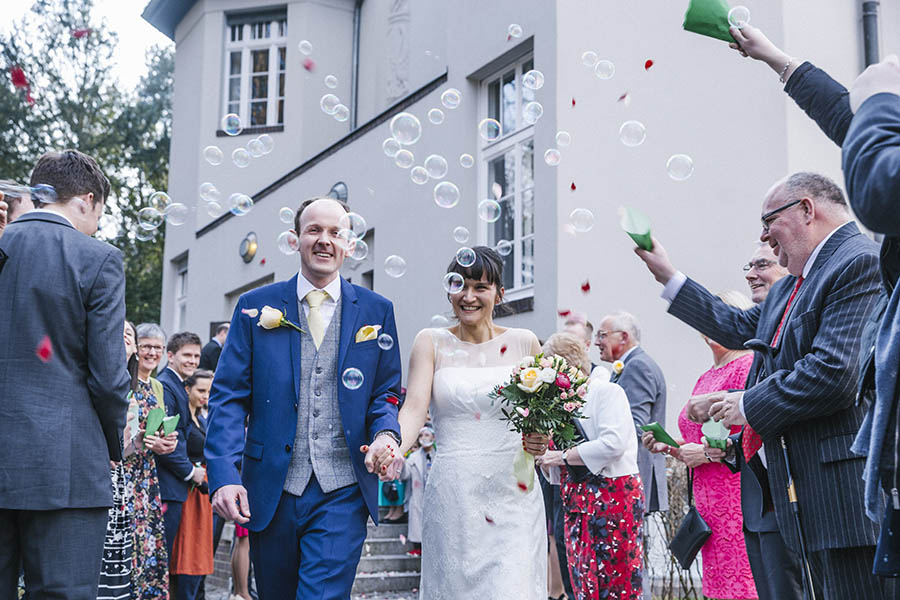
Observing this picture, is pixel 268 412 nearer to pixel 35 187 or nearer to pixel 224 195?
pixel 35 187

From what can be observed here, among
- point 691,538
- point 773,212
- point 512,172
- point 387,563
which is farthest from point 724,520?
point 512,172

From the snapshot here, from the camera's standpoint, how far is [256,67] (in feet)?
71.4

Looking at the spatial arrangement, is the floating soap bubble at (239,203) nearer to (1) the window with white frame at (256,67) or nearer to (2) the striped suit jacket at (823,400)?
(2) the striped suit jacket at (823,400)

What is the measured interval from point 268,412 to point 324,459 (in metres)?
0.31

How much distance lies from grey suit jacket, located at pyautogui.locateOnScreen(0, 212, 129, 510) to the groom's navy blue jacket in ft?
1.40

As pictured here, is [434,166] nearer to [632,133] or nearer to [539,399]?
[632,133]

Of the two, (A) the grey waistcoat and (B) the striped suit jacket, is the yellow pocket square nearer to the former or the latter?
(A) the grey waistcoat

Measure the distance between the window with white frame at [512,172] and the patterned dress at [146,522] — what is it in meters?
5.85

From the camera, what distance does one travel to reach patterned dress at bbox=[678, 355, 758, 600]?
509 cm

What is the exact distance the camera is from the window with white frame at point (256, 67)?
70.3ft

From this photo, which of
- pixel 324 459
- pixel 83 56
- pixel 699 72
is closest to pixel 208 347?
pixel 699 72

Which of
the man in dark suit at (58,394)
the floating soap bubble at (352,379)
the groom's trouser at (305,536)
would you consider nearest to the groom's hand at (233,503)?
the groom's trouser at (305,536)

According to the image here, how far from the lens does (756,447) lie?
377 cm

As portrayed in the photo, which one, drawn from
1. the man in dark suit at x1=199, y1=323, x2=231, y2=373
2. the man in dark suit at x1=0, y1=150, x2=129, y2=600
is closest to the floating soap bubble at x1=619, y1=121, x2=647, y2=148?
the man in dark suit at x1=0, y1=150, x2=129, y2=600
